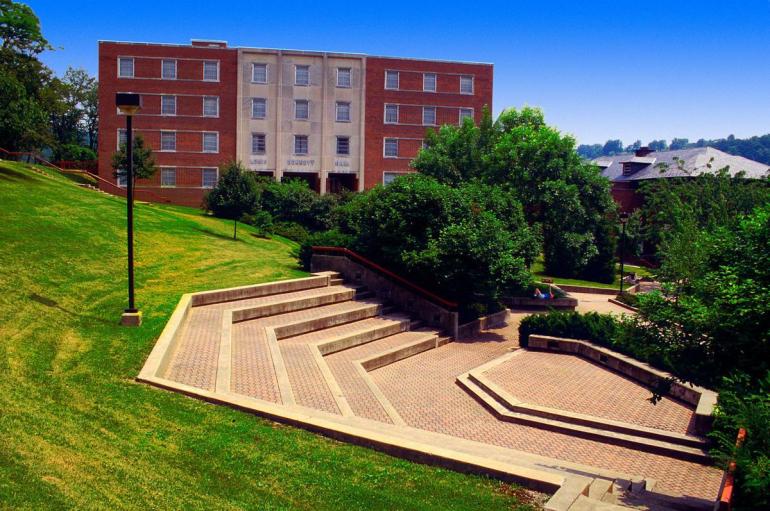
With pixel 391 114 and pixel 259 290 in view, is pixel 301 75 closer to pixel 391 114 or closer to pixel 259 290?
pixel 391 114

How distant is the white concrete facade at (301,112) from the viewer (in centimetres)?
5694

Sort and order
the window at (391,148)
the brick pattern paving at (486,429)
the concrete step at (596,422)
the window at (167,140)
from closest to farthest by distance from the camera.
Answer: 1. the brick pattern paving at (486,429)
2. the concrete step at (596,422)
3. the window at (167,140)
4. the window at (391,148)

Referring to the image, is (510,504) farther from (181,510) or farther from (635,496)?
(181,510)

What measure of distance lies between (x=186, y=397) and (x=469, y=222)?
649 inches

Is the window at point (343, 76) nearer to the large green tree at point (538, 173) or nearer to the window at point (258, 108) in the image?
the window at point (258, 108)

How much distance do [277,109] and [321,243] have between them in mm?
30995

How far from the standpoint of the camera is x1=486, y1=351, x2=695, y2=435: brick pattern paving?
1697cm

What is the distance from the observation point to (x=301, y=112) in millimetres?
57969

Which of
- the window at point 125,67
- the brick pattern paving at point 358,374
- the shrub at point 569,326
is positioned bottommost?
the brick pattern paving at point 358,374

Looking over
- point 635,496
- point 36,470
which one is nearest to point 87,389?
point 36,470

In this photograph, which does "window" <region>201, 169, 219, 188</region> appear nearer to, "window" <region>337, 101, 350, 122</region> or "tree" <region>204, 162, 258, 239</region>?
"window" <region>337, 101, 350, 122</region>

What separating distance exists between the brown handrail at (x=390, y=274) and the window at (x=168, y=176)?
31437mm

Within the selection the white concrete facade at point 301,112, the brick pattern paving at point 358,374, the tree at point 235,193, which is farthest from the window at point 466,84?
the brick pattern paving at point 358,374

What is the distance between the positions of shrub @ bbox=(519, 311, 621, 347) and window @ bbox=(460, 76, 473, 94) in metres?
38.6
